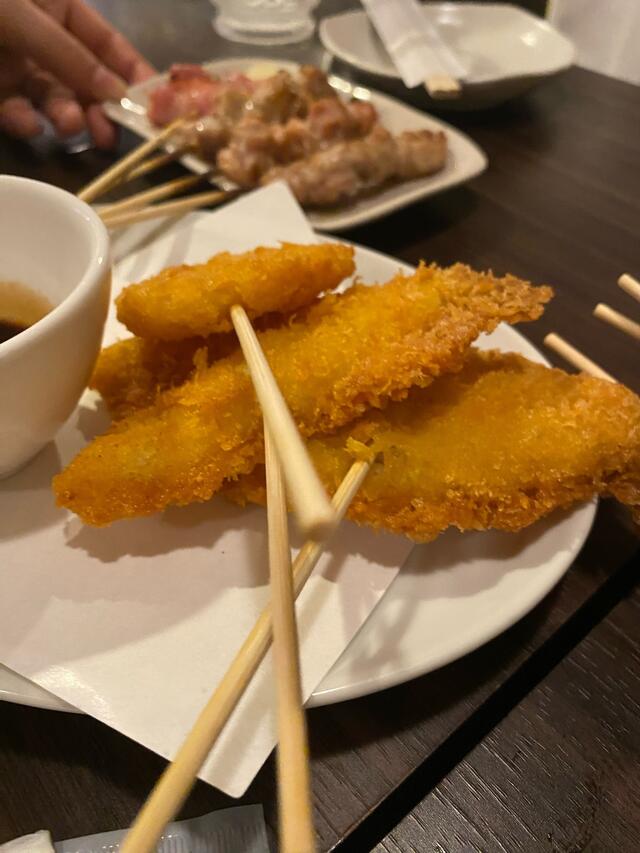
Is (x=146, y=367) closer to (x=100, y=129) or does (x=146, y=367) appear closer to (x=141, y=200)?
A: (x=141, y=200)

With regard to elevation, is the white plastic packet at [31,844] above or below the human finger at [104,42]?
below

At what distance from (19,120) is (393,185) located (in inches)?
55.7

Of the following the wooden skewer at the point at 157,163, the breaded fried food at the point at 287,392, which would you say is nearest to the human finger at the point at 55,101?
the wooden skewer at the point at 157,163

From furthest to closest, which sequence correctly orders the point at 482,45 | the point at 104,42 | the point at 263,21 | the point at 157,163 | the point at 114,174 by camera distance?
the point at 263,21 → the point at 482,45 → the point at 104,42 → the point at 157,163 → the point at 114,174

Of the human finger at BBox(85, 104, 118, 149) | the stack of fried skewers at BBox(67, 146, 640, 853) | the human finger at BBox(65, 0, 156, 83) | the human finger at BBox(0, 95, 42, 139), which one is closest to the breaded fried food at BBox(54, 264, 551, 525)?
the stack of fried skewers at BBox(67, 146, 640, 853)

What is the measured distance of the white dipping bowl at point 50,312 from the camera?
3.27ft

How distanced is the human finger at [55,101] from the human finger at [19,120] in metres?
0.07

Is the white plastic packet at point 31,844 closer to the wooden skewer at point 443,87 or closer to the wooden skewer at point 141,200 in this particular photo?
the wooden skewer at point 141,200

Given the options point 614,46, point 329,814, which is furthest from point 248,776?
point 614,46

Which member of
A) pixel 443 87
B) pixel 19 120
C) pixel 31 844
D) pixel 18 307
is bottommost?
pixel 31 844

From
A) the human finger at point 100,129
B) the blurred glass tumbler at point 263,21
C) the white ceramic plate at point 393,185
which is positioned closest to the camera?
the white ceramic plate at point 393,185

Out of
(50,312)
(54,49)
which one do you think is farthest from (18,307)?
(54,49)

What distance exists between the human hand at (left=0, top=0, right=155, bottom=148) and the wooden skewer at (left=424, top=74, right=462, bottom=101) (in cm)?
124

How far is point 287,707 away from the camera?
2.15ft
